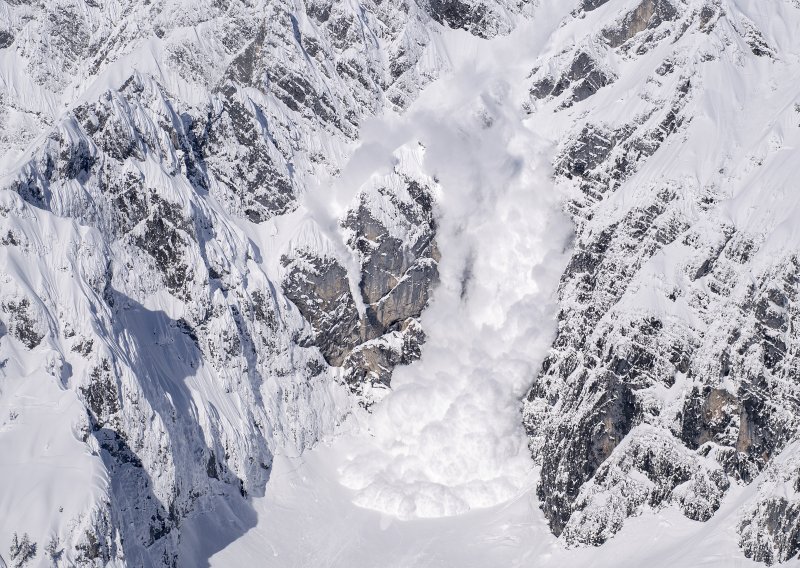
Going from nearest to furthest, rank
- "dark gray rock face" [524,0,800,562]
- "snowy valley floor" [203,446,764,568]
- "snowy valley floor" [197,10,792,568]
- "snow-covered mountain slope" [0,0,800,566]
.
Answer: "snow-covered mountain slope" [0,0,800,566]
"snowy valley floor" [203,446,764,568]
"dark gray rock face" [524,0,800,562]
"snowy valley floor" [197,10,792,568]

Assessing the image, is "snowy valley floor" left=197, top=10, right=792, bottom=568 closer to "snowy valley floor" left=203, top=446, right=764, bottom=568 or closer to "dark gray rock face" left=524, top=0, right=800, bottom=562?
"snowy valley floor" left=203, top=446, right=764, bottom=568

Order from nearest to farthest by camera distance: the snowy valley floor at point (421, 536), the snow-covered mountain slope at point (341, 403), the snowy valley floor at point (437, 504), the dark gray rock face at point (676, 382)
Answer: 1. the snow-covered mountain slope at point (341, 403)
2. the snowy valley floor at point (421, 536)
3. the dark gray rock face at point (676, 382)
4. the snowy valley floor at point (437, 504)

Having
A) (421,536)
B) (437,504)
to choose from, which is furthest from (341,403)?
(421,536)

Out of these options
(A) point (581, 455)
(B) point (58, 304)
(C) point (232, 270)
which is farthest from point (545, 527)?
(B) point (58, 304)

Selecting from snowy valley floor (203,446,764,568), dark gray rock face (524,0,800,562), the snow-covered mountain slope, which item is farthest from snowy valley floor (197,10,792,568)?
dark gray rock face (524,0,800,562)

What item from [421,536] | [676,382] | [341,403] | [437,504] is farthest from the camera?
[341,403]

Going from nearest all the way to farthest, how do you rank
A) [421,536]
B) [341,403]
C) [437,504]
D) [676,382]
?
[676,382] → [421,536] → [437,504] → [341,403]

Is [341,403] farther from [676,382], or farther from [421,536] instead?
[676,382]

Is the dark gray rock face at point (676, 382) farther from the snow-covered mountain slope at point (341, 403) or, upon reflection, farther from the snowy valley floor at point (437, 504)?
the snowy valley floor at point (437, 504)

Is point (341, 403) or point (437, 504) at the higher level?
point (341, 403)

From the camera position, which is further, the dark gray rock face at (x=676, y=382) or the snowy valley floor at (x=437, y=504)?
the snowy valley floor at (x=437, y=504)

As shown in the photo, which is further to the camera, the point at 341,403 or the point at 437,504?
the point at 341,403

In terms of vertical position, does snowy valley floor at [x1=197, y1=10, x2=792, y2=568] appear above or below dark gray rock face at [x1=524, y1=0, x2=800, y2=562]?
below

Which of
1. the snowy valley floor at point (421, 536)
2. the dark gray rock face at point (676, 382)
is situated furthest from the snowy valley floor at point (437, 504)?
the dark gray rock face at point (676, 382)
